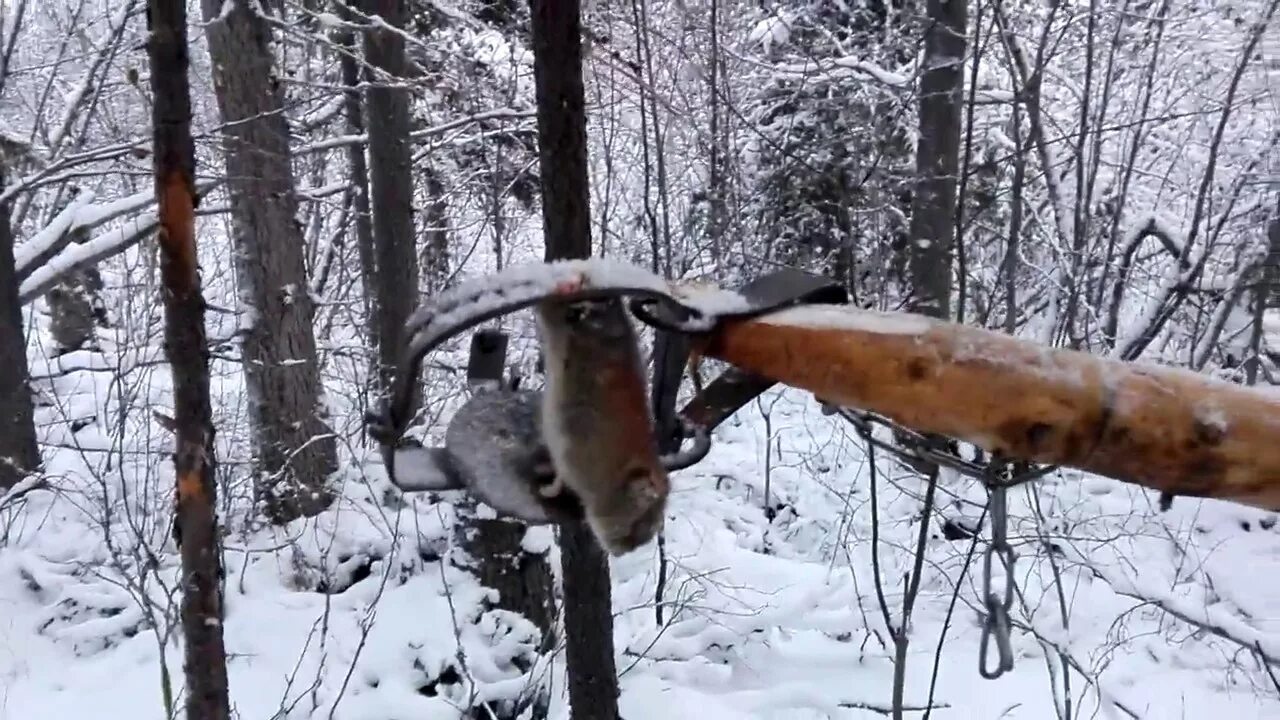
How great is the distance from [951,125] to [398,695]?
456 centimetres

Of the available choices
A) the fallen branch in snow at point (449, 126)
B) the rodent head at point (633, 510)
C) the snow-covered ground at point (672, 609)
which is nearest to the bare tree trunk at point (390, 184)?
the fallen branch in snow at point (449, 126)

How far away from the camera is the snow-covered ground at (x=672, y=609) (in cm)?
398

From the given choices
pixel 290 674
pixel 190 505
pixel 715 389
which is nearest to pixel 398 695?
pixel 290 674

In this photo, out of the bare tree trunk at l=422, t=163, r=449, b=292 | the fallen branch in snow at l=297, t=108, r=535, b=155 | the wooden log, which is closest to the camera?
the wooden log

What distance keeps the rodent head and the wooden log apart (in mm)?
172

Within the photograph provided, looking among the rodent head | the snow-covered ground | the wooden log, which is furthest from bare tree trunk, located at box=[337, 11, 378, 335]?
the wooden log

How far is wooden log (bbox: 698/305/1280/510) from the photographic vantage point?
77cm

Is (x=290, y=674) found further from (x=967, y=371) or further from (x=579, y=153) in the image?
(x=967, y=371)

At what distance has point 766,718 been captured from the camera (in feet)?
13.8

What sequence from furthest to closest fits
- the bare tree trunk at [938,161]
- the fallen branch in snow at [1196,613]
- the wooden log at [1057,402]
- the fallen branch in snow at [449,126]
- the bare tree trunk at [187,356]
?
the bare tree trunk at [938,161], the fallen branch in snow at [449,126], the fallen branch in snow at [1196,613], the bare tree trunk at [187,356], the wooden log at [1057,402]

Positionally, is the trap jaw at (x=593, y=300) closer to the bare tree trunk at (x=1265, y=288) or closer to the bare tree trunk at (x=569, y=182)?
the bare tree trunk at (x=569, y=182)

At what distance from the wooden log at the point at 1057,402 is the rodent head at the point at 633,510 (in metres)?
0.17

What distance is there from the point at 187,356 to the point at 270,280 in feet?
9.84

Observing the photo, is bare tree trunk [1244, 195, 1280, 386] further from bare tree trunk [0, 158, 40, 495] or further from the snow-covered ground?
bare tree trunk [0, 158, 40, 495]
